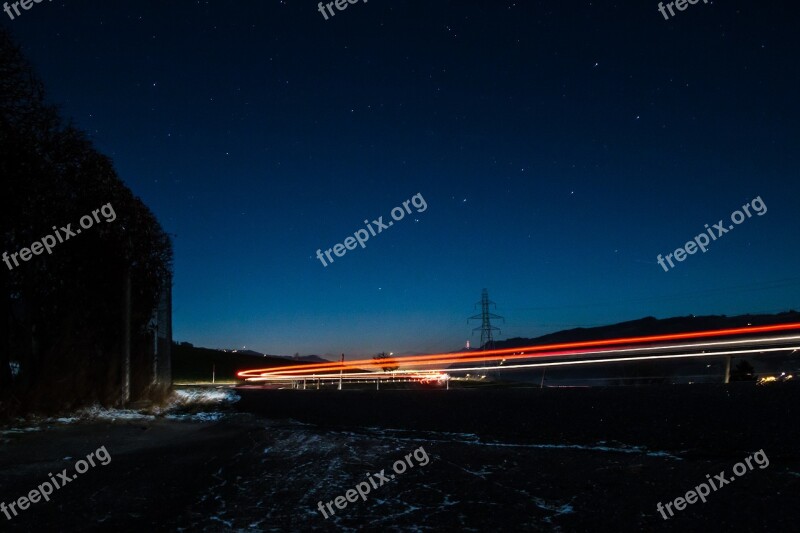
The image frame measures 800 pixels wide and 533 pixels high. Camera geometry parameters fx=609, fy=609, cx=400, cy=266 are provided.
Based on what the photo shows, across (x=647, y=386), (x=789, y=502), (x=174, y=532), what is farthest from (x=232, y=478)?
(x=647, y=386)

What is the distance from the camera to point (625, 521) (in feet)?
15.3

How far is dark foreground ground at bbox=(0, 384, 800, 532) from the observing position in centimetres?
497

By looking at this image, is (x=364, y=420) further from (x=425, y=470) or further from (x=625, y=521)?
(x=625, y=521)

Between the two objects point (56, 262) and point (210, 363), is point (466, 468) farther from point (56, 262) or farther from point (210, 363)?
point (210, 363)

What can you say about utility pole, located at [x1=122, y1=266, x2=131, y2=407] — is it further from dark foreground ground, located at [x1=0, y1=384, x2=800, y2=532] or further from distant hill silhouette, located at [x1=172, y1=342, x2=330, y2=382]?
distant hill silhouette, located at [x1=172, y1=342, x2=330, y2=382]

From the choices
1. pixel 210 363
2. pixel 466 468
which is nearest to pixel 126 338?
pixel 466 468

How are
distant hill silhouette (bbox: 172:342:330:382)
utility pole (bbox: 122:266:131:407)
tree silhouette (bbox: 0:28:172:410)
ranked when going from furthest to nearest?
distant hill silhouette (bbox: 172:342:330:382), utility pole (bbox: 122:266:131:407), tree silhouette (bbox: 0:28:172:410)

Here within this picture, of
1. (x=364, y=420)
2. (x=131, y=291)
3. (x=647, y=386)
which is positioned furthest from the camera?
(x=131, y=291)

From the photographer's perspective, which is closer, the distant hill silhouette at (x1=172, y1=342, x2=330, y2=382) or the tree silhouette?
the tree silhouette

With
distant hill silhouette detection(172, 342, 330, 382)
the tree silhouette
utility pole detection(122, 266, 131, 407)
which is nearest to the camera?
the tree silhouette

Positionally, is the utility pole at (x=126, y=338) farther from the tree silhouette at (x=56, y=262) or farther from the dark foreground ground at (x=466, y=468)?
the dark foreground ground at (x=466, y=468)

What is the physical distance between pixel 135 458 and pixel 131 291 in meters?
9.59

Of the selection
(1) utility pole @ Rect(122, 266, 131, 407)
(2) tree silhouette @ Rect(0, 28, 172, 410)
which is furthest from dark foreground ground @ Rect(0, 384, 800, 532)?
(1) utility pole @ Rect(122, 266, 131, 407)

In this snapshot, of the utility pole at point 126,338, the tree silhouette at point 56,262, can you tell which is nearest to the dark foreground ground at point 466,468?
the tree silhouette at point 56,262
